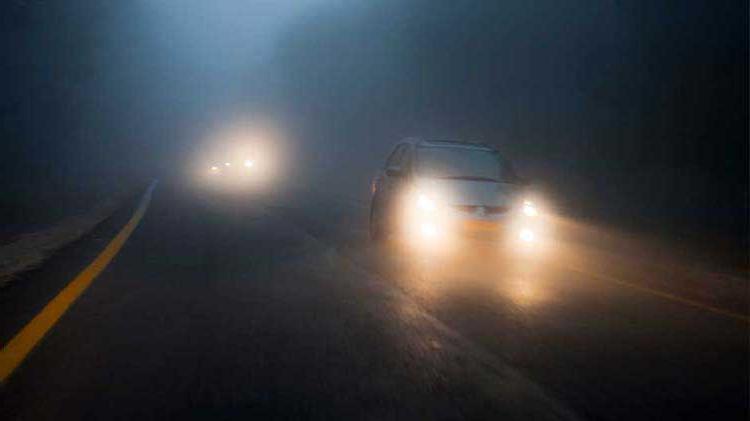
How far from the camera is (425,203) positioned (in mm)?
9609

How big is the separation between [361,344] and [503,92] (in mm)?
29062

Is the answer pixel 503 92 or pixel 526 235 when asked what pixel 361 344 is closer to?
pixel 526 235

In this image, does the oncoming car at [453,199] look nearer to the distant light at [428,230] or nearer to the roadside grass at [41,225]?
the distant light at [428,230]

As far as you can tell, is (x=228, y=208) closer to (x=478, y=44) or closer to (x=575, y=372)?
(x=575, y=372)

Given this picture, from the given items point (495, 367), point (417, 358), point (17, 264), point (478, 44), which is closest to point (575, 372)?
point (495, 367)

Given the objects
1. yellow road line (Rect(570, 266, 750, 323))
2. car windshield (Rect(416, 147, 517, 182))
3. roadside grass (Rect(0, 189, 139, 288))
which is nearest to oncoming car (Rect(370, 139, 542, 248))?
car windshield (Rect(416, 147, 517, 182))

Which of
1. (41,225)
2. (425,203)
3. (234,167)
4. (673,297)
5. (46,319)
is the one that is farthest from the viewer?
(234,167)

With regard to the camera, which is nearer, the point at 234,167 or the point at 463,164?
the point at 463,164

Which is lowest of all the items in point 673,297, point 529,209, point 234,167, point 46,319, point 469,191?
point 673,297

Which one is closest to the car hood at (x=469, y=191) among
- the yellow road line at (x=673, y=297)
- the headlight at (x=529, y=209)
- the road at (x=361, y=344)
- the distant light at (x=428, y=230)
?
the headlight at (x=529, y=209)

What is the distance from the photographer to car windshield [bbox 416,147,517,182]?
10.4 meters

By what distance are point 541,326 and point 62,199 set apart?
19.2 metres

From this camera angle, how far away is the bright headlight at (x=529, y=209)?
976 centimetres

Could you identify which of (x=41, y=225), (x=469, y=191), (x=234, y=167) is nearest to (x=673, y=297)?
(x=469, y=191)
